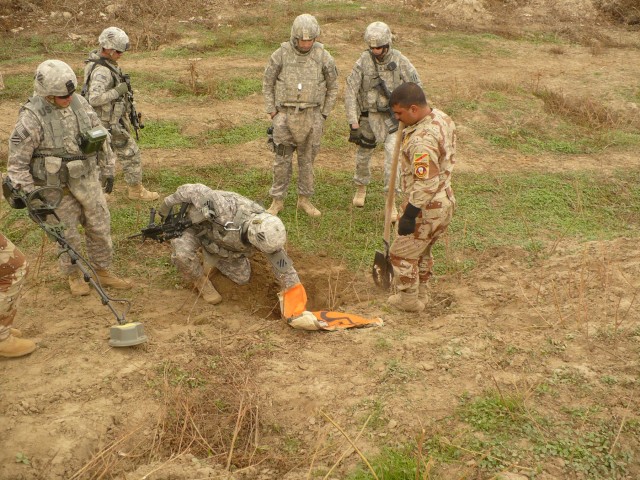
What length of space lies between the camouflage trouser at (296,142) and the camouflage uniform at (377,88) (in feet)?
1.29

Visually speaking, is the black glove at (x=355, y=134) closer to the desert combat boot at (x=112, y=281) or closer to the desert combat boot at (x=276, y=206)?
the desert combat boot at (x=276, y=206)

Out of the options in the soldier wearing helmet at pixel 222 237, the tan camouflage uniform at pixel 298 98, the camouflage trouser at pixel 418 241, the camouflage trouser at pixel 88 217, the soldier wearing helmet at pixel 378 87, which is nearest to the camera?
the camouflage trouser at pixel 418 241

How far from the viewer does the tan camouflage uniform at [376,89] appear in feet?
21.4

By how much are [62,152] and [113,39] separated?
6.45 ft

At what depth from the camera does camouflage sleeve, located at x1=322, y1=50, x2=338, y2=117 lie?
21.1 feet

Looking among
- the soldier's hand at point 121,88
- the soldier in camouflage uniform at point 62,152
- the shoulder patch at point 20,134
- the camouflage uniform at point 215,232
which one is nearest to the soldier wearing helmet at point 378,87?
the camouflage uniform at point 215,232

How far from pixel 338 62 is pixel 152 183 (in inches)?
220

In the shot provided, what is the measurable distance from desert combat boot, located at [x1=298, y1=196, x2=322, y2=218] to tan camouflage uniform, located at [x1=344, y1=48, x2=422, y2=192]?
85 cm

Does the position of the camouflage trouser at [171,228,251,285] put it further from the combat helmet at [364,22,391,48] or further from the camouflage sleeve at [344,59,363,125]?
the combat helmet at [364,22,391,48]

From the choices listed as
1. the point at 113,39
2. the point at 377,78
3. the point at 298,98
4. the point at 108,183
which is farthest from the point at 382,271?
the point at 113,39

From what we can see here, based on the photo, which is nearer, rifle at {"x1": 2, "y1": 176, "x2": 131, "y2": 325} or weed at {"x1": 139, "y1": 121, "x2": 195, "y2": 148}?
rifle at {"x1": 2, "y1": 176, "x2": 131, "y2": 325}

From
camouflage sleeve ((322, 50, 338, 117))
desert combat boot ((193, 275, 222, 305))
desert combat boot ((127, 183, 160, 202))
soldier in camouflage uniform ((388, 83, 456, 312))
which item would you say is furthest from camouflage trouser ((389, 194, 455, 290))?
desert combat boot ((127, 183, 160, 202))

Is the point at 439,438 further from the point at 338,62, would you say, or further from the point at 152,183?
the point at 338,62

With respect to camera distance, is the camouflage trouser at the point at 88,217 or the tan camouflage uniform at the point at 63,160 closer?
the tan camouflage uniform at the point at 63,160
